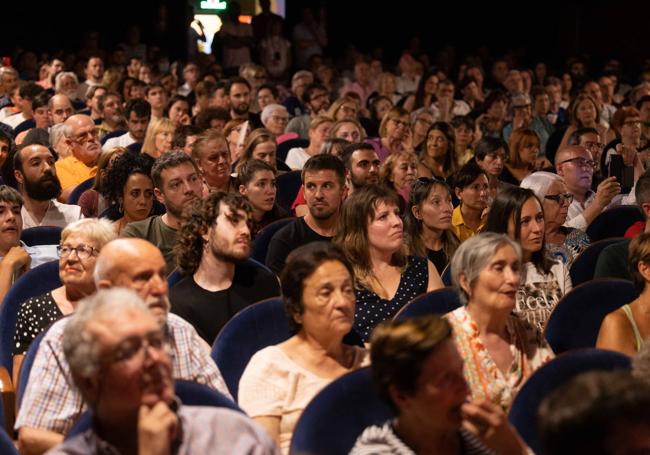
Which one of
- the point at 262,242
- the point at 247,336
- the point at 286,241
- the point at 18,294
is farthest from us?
the point at 262,242

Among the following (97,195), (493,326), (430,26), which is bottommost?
(493,326)

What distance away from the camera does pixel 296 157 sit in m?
8.65

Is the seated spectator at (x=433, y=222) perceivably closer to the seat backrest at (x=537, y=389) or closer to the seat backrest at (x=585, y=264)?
the seat backrest at (x=585, y=264)

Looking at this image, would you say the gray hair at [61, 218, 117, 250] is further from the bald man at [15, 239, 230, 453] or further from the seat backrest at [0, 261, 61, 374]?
the bald man at [15, 239, 230, 453]

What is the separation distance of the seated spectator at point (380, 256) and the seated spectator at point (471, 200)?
149 cm

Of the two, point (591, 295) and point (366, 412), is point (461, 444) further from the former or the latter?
point (591, 295)

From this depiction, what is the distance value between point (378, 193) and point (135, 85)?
24.1 ft

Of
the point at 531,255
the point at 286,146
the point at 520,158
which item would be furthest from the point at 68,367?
the point at 286,146

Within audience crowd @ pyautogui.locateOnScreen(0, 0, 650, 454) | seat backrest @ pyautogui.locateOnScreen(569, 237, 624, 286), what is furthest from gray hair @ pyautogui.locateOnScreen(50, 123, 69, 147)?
seat backrest @ pyautogui.locateOnScreen(569, 237, 624, 286)

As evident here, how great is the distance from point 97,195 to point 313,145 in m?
2.70

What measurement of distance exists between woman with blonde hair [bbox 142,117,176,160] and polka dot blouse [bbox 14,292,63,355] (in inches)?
163

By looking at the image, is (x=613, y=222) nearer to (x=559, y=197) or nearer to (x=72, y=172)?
(x=559, y=197)

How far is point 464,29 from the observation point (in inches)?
728

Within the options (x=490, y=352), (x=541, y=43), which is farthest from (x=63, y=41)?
(x=490, y=352)
